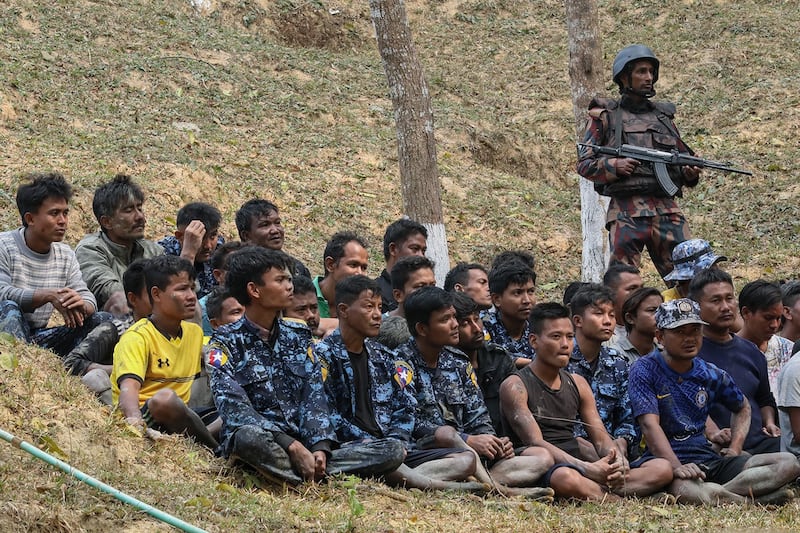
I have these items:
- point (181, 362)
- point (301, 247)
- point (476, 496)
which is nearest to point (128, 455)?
point (181, 362)

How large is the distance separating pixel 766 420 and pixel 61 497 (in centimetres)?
438

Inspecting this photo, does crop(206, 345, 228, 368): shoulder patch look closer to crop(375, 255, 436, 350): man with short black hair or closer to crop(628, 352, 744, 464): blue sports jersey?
crop(375, 255, 436, 350): man with short black hair

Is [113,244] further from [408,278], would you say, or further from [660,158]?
[660,158]

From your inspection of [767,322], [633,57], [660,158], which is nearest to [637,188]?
[660,158]

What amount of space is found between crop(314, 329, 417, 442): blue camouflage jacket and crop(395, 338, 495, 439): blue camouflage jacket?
0.08 meters

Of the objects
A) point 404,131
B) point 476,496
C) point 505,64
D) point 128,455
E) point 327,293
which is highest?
point 505,64

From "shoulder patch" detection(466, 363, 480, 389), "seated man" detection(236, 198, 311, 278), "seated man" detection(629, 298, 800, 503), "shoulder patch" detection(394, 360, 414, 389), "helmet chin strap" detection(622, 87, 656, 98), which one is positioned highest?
"helmet chin strap" detection(622, 87, 656, 98)

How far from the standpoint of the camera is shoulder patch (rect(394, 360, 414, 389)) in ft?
20.6

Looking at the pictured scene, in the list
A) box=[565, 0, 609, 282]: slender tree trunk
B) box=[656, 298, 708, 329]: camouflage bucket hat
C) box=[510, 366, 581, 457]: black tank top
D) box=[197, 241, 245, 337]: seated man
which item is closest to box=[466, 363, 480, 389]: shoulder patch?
box=[510, 366, 581, 457]: black tank top

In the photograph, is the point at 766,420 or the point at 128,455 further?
the point at 766,420

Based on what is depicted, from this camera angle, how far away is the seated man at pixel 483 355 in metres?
6.75

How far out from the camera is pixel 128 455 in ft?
18.1

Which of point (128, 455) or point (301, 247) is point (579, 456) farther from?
point (301, 247)

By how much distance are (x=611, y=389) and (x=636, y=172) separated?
8.55 ft
